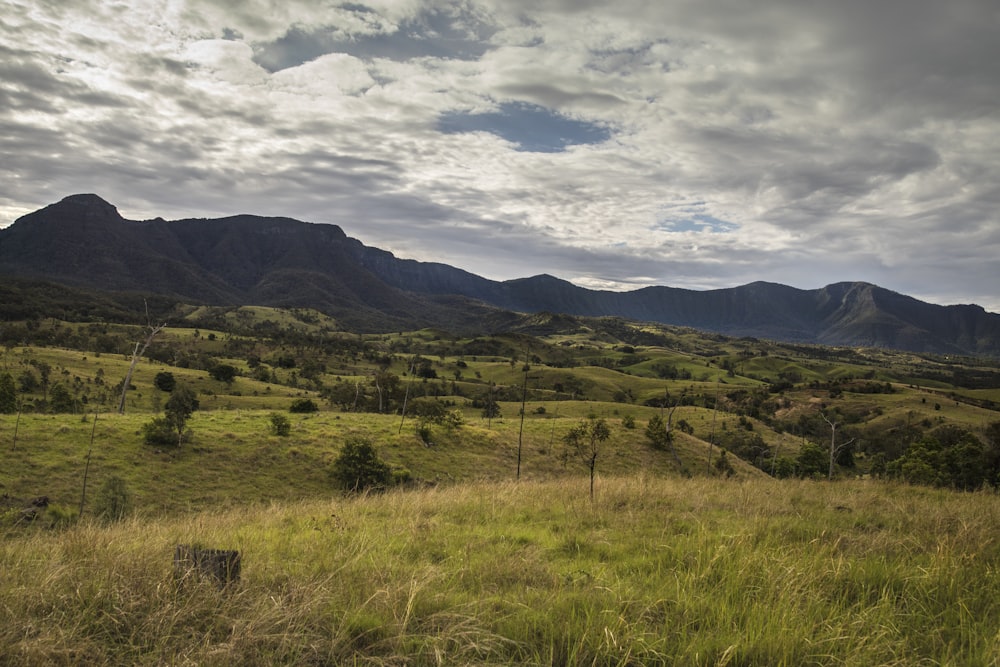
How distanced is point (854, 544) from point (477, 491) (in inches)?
299

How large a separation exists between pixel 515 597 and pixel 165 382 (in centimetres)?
8694

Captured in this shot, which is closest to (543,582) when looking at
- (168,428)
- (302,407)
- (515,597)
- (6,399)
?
(515,597)

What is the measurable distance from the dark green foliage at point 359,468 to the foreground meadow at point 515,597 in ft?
88.9

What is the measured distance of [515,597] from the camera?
447cm

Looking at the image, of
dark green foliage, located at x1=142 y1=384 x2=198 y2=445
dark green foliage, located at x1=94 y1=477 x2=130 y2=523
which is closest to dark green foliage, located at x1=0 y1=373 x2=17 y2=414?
dark green foliage, located at x1=142 y1=384 x2=198 y2=445

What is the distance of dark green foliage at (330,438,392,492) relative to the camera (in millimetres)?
33406

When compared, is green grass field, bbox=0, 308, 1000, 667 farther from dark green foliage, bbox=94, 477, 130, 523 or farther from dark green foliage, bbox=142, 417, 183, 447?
dark green foliage, bbox=142, 417, 183, 447

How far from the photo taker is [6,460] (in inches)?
1068

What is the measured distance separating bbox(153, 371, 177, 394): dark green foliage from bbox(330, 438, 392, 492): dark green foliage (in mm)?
54397

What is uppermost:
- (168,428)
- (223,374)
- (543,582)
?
(543,582)

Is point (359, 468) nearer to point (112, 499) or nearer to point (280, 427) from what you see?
point (280, 427)

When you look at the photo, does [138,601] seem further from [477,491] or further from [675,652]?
[477,491]

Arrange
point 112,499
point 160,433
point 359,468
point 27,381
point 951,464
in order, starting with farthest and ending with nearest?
point 27,381 → point 951,464 → point 359,468 → point 160,433 → point 112,499

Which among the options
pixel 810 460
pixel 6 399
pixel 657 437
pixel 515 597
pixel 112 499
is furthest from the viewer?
pixel 810 460
